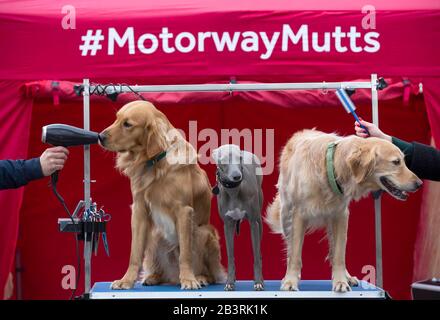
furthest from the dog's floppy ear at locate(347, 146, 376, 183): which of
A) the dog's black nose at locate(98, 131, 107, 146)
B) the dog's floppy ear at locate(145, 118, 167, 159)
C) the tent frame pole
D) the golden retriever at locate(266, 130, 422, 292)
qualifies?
the dog's black nose at locate(98, 131, 107, 146)

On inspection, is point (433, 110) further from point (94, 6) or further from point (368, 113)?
point (94, 6)

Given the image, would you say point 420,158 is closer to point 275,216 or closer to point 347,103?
point 347,103

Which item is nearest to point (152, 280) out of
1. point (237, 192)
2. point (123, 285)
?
point (123, 285)

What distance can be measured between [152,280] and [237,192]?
648 millimetres

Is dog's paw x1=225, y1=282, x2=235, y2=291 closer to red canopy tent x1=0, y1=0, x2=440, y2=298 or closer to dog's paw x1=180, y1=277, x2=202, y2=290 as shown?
dog's paw x1=180, y1=277, x2=202, y2=290

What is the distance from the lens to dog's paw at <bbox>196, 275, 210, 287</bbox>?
328 cm

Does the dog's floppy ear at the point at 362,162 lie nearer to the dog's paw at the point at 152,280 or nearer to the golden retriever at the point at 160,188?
the golden retriever at the point at 160,188

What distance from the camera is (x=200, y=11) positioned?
11.2 feet

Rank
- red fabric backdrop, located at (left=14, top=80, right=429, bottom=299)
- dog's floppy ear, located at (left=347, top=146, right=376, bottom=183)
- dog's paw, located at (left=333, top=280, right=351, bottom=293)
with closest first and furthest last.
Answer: dog's floppy ear, located at (left=347, top=146, right=376, bottom=183)
dog's paw, located at (left=333, top=280, right=351, bottom=293)
red fabric backdrop, located at (left=14, top=80, right=429, bottom=299)

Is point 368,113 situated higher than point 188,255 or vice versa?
point 368,113

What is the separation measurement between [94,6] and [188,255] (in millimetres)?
1344

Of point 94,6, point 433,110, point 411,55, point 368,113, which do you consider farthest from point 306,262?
point 94,6

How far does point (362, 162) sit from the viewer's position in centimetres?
290
